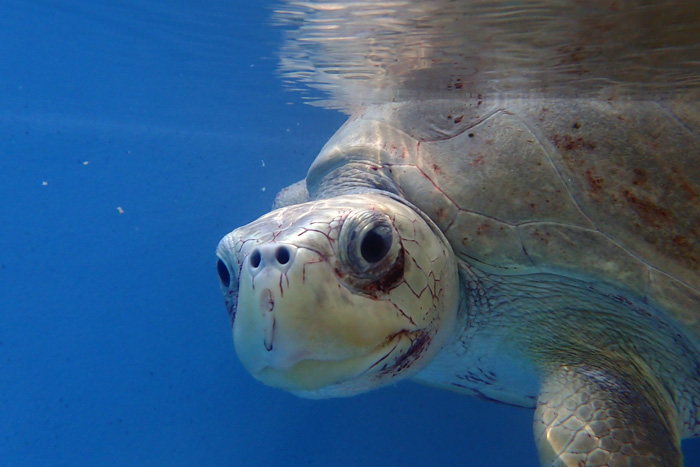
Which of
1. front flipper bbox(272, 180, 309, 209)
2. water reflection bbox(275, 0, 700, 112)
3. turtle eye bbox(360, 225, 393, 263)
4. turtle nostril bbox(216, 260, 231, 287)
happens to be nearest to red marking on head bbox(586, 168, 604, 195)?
water reflection bbox(275, 0, 700, 112)

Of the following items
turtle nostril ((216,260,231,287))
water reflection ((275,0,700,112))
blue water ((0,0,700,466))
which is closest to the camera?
turtle nostril ((216,260,231,287))

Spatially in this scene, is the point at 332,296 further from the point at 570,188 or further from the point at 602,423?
the point at 570,188

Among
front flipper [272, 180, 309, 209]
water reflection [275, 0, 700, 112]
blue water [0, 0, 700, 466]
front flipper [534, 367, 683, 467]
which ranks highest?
water reflection [275, 0, 700, 112]

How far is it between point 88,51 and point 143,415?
4.78 m

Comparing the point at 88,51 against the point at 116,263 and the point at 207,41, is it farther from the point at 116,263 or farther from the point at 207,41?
the point at 116,263

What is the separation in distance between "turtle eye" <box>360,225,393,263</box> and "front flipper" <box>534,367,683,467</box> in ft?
3.15

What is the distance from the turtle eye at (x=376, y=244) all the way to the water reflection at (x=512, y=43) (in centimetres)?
174

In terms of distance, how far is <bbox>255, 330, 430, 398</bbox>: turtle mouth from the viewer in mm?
1318

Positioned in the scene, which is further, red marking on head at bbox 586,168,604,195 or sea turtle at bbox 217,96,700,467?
red marking on head at bbox 586,168,604,195

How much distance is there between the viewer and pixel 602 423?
1.49 m

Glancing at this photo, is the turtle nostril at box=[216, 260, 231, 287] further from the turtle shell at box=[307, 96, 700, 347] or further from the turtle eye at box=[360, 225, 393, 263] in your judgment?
the turtle shell at box=[307, 96, 700, 347]

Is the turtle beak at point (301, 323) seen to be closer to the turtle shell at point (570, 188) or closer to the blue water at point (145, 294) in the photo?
the turtle shell at point (570, 188)

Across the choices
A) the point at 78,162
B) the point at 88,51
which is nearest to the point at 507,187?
the point at 78,162

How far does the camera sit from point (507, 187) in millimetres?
1922
